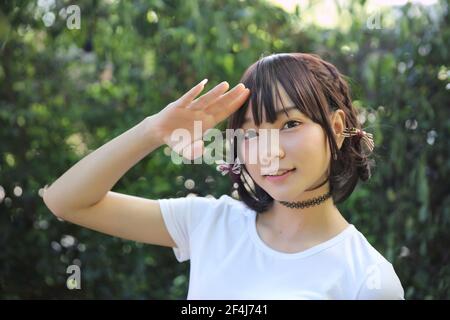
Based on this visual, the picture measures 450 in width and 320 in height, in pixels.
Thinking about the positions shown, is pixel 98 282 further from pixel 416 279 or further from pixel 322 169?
pixel 322 169

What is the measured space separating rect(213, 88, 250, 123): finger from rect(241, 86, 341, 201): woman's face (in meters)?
0.05

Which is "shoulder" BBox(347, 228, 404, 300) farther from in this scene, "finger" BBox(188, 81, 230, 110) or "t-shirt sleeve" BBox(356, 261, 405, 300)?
"finger" BBox(188, 81, 230, 110)

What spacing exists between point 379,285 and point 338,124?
32 centimetres

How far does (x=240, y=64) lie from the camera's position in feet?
6.71

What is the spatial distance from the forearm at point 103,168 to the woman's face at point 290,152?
21 cm

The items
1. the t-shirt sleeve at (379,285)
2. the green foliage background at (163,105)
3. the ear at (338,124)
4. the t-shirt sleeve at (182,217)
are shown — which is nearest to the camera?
the t-shirt sleeve at (379,285)

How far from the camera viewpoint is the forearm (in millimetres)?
1283

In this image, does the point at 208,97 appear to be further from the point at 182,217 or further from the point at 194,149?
the point at 182,217

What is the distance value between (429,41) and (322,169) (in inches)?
37.4

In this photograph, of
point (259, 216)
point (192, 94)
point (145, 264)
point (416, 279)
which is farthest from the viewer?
point (145, 264)

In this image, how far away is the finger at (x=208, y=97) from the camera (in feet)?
4.07

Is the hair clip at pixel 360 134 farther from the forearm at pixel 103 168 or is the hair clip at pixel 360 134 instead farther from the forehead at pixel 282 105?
the forearm at pixel 103 168

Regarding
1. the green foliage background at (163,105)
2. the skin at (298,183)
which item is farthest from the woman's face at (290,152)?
the green foliage background at (163,105)

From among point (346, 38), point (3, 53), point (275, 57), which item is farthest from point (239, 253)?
point (3, 53)
